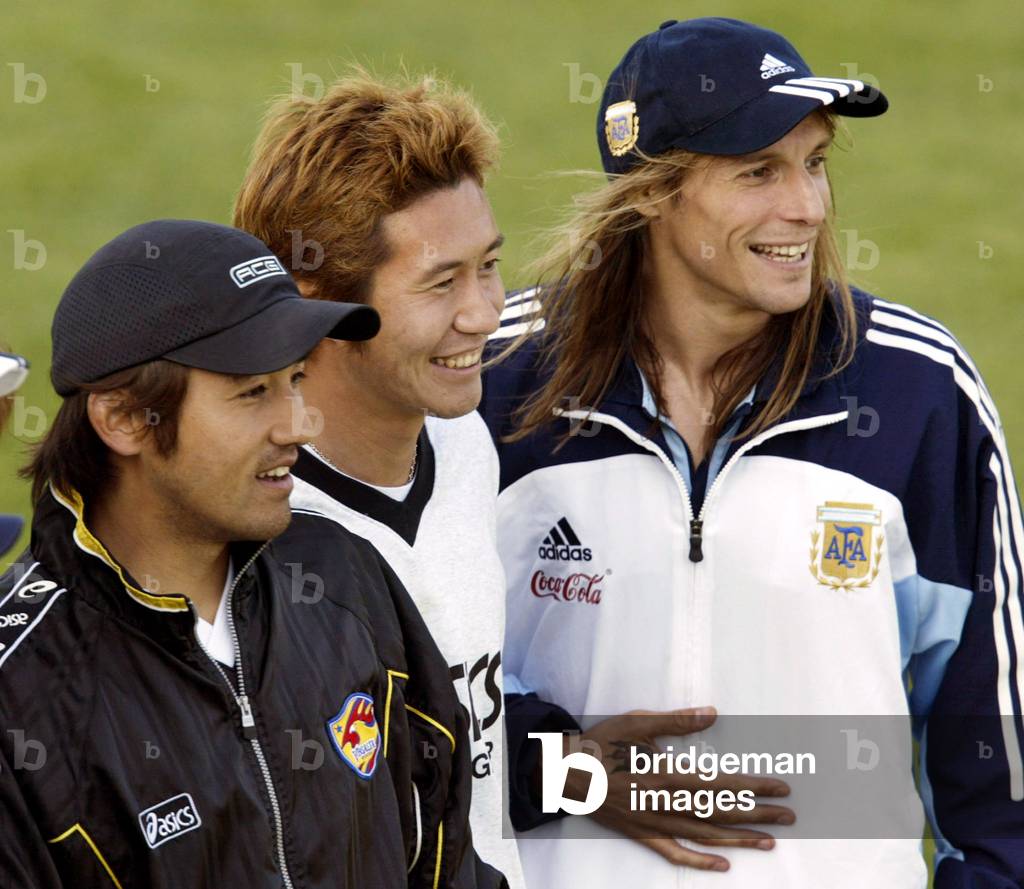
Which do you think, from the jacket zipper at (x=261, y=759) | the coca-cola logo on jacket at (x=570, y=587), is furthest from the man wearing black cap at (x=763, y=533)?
the jacket zipper at (x=261, y=759)

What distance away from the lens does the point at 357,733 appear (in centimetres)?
233

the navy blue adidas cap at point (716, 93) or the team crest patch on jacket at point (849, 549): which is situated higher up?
the navy blue adidas cap at point (716, 93)

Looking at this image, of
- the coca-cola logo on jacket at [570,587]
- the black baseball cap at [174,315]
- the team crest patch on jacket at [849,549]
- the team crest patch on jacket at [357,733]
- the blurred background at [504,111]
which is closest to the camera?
the black baseball cap at [174,315]

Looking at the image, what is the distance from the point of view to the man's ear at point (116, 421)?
2213 mm

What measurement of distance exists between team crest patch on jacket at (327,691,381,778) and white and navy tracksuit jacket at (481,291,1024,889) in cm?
71

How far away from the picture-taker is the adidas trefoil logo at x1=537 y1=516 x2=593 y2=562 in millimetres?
3066

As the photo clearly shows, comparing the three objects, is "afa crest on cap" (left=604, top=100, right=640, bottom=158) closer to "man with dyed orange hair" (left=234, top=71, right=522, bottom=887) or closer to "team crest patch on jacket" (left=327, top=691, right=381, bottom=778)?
"man with dyed orange hair" (left=234, top=71, right=522, bottom=887)

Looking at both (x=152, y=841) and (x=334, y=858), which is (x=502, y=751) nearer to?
(x=334, y=858)

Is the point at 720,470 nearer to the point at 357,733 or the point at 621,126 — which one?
the point at 621,126

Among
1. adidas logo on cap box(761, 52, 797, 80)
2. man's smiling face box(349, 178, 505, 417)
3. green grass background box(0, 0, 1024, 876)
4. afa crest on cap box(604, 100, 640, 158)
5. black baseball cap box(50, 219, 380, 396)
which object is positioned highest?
adidas logo on cap box(761, 52, 797, 80)

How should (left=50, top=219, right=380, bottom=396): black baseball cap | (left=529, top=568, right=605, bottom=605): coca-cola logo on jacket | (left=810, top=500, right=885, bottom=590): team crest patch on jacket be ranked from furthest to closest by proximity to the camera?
(left=529, top=568, right=605, bottom=605): coca-cola logo on jacket < (left=810, top=500, right=885, bottom=590): team crest patch on jacket < (left=50, top=219, right=380, bottom=396): black baseball cap

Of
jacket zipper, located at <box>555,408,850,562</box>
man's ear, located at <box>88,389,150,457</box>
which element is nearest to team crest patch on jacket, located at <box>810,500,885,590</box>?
jacket zipper, located at <box>555,408,850,562</box>

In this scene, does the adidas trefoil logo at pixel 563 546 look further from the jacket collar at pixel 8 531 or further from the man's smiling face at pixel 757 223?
the jacket collar at pixel 8 531

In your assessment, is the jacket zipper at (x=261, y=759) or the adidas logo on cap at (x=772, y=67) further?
the adidas logo on cap at (x=772, y=67)
